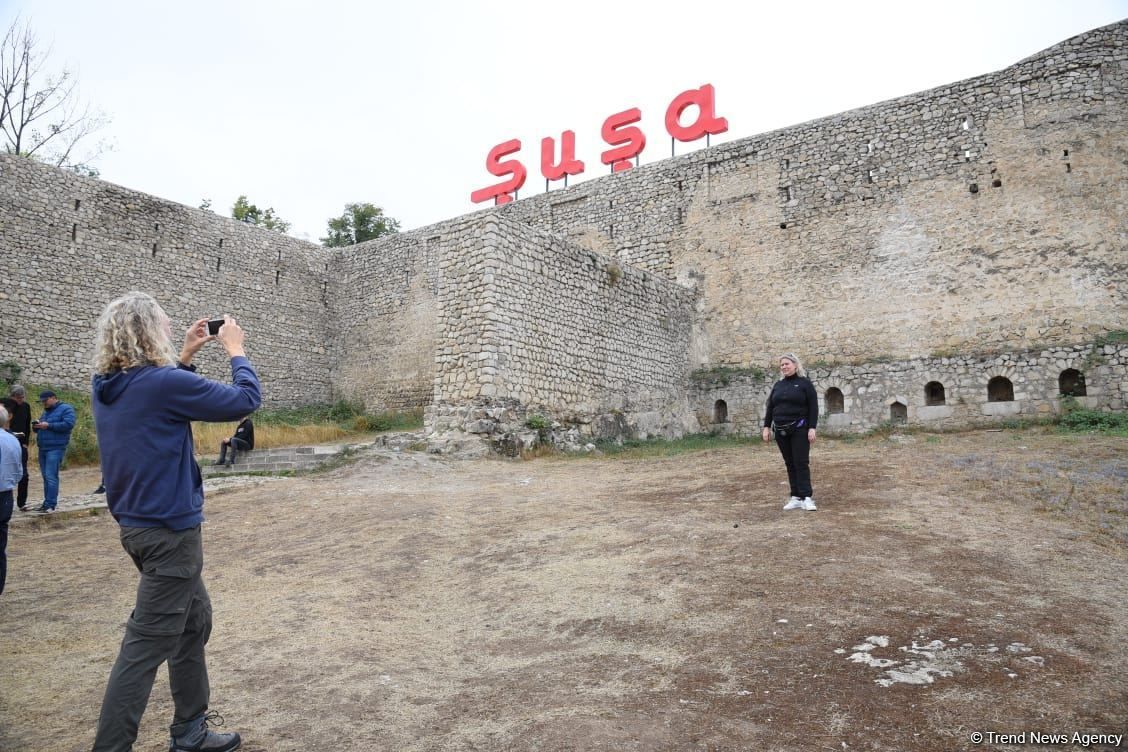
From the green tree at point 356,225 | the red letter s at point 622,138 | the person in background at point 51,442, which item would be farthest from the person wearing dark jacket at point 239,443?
the green tree at point 356,225

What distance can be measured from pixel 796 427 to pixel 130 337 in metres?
5.68

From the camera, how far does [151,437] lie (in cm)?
285

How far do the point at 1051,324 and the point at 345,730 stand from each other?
14322mm

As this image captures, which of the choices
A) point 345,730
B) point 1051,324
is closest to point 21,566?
point 345,730

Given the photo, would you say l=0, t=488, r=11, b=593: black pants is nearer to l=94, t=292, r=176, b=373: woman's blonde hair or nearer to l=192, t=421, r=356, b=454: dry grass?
l=94, t=292, r=176, b=373: woman's blonde hair

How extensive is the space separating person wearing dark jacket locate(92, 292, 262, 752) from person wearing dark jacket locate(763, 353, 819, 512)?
527cm

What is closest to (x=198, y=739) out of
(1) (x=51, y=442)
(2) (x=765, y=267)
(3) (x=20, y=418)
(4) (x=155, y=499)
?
(4) (x=155, y=499)

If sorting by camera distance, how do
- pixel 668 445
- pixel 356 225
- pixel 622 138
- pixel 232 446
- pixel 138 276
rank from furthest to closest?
pixel 356 225 → pixel 622 138 → pixel 138 276 → pixel 668 445 → pixel 232 446

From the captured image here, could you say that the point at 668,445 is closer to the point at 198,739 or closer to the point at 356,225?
the point at 198,739

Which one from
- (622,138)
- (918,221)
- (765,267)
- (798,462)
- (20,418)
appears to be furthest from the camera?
(622,138)

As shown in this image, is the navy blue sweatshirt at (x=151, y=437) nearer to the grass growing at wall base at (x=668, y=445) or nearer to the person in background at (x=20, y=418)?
the person in background at (x=20, y=418)

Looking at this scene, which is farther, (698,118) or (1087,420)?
(698,118)

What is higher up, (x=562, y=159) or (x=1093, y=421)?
(x=562, y=159)

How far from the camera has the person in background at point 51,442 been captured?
8.78 metres
